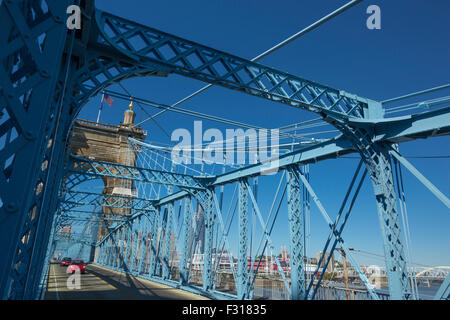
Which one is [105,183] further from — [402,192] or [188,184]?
[402,192]

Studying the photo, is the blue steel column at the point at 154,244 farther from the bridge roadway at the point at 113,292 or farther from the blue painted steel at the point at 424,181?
the blue painted steel at the point at 424,181

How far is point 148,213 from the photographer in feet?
93.2

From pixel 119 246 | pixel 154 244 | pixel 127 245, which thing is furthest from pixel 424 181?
pixel 119 246

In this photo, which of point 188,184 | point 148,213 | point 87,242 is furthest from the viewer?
point 87,242

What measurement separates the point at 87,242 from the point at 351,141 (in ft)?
211

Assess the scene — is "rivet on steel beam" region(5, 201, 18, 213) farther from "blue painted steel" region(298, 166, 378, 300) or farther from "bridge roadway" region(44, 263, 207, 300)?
"bridge roadway" region(44, 263, 207, 300)

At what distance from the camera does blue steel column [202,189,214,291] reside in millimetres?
15914

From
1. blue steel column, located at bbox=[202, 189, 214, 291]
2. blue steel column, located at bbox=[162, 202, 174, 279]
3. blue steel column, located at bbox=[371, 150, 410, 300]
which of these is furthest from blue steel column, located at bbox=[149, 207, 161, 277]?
blue steel column, located at bbox=[371, 150, 410, 300]

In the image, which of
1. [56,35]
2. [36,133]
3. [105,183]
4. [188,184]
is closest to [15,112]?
[36,133]

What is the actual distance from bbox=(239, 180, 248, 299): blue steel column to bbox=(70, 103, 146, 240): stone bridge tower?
884 inches

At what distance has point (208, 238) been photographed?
16812 millimetres

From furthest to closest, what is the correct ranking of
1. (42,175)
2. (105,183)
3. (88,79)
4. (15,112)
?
(105,183) < (88,79) < (42,175) < (15,112)

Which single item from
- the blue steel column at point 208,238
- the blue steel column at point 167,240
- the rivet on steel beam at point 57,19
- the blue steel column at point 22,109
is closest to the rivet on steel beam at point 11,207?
the blue steel column at point 22,109

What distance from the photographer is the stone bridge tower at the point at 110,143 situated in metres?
34.8
